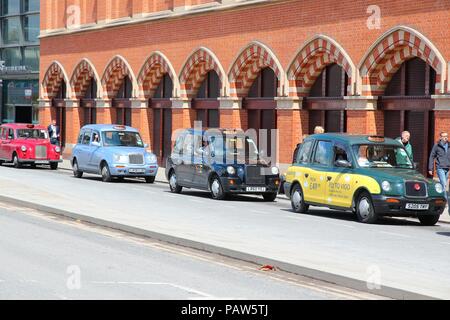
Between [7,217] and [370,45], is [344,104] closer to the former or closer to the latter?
[370,45]

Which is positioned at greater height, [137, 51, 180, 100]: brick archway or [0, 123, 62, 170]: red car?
[137, 51, 180, 100]: brick archway

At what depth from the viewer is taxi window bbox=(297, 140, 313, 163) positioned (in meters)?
22.4

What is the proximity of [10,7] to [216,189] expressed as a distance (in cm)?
3795

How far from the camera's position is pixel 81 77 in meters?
49.4

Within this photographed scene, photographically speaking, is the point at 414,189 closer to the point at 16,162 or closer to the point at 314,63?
the point at 314,63

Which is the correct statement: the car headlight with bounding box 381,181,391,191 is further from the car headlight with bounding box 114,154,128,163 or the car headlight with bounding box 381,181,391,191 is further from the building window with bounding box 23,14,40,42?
the building window with bounding box 23,14,40,42

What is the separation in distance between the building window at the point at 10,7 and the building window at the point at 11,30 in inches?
15.7

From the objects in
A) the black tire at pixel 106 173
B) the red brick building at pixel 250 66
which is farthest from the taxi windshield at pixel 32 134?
the black tire at pixel 106 173

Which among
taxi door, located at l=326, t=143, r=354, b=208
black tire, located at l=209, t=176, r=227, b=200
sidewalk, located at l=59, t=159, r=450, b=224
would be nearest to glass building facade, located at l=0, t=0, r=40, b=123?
sidewalk, located at l=59, t=159, r=450, b=224

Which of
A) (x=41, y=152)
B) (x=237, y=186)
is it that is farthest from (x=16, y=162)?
Answer: (x=237, y=186)

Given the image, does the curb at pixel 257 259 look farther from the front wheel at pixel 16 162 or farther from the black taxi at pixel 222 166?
the front wheel at pixel 16 162

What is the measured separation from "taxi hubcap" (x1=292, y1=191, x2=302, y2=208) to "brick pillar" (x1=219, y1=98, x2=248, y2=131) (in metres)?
14.1

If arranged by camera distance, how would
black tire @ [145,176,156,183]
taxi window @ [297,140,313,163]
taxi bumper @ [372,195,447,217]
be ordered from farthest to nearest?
black tire @ [145,176,156,183], taxi window @ [297,140,313,163], taxi bumper @ [372,195,447,217]
